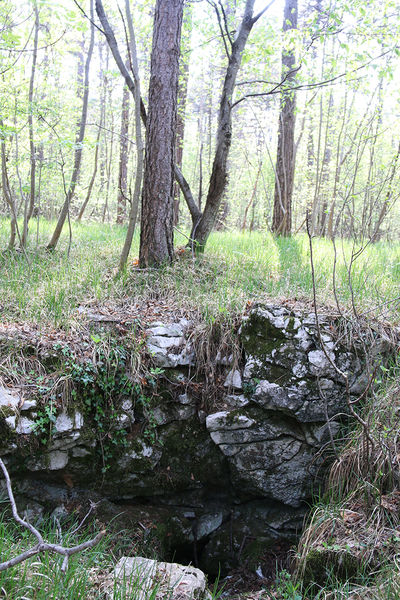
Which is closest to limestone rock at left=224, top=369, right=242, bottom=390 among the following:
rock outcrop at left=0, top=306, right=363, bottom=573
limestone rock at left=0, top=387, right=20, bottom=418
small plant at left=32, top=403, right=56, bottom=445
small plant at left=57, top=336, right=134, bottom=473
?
rock outcrop at left=0, top=306, right=363, bottom=573

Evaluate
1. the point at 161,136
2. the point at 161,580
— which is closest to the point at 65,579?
the point at 161,580

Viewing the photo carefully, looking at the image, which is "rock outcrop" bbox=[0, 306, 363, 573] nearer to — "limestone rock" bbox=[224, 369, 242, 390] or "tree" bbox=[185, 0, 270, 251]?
"limestone rock" bbox=[224, 369, 242, 390]

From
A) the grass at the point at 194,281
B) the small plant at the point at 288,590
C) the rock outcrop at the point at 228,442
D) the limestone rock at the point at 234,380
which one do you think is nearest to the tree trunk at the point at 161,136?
the grass at the point at 194,281

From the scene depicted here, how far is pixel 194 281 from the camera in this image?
461cm

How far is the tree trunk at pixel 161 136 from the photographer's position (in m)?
4.45

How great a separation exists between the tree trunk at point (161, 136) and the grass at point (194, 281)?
0.34m

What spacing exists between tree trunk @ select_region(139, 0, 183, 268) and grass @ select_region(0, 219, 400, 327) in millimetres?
343

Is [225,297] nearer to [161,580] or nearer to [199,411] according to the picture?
[199,411]

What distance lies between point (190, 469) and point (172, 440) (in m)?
0.33

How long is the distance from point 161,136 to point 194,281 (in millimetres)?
1742

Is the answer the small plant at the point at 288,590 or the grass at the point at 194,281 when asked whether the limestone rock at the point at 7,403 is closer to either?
the grass at the point at 194,281

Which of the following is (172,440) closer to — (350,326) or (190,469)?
(190,469)

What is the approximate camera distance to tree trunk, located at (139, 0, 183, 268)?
4.45 meters

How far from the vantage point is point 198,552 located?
142 inches
